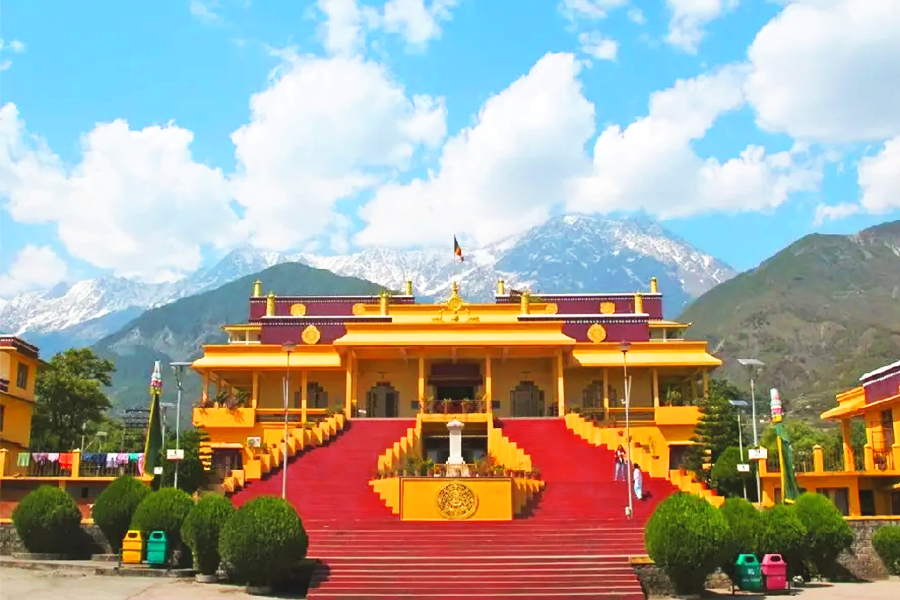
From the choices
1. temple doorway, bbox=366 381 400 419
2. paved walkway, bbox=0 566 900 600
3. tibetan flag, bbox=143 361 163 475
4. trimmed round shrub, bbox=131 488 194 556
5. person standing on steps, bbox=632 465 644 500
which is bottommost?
paved walkway, bbox=0 566 900 600

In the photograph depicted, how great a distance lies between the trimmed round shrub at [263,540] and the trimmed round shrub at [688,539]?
7.33 meters

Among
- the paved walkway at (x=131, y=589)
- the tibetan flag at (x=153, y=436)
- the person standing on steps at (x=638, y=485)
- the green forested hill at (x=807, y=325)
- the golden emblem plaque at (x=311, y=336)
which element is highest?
the green forested hill at (x=807, y=325)

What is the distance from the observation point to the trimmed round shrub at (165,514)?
73.5 ft

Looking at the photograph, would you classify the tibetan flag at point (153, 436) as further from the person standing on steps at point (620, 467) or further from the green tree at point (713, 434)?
the green tree at point (713, 434)

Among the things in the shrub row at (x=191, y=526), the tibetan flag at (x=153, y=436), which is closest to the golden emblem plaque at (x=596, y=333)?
the tibetan flag at (x=153, y=436)

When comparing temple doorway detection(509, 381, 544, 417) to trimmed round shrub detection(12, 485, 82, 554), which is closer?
trimmed round shrub detection(12, 485, 82, 554)

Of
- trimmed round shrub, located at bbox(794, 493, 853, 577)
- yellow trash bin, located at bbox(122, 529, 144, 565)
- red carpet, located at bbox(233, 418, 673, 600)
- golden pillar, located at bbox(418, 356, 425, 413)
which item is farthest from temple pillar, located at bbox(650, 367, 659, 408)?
yellow trash bin, located at bbox(122, 529, 144, 565)

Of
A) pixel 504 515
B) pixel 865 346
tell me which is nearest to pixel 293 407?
pixel 504 515

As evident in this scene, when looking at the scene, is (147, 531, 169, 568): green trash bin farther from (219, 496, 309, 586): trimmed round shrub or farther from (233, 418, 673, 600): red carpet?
(233, 418, 673, 600): red carpet

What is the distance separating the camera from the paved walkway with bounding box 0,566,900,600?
58.9 feet

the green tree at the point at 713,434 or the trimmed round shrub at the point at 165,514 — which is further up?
the green tree at the point at 713,434

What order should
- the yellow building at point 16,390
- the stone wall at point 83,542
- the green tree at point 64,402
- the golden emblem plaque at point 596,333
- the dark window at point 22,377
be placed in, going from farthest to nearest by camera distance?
1. the green tree at point 64,402
2. the golden emblem plaque at point 596,333
3. the dark window at point 22,377
4. the yellow building at point 16,390
5. the stone wall at point 83,542

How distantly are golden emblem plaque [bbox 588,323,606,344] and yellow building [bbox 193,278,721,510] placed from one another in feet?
0.18

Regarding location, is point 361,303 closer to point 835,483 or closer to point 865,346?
point 835,483
